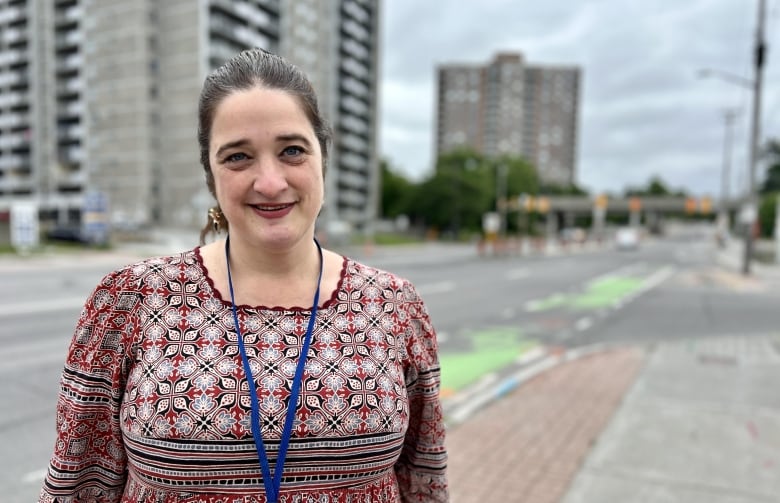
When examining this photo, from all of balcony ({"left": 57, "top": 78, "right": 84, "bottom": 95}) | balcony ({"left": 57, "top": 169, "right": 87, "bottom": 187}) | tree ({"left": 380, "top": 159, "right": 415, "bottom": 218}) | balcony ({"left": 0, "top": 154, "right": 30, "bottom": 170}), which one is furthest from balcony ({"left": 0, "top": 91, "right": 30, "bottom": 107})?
tree ({"left": 380, "top": 159, "right": 415, "bottom": 218})

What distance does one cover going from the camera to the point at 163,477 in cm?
134

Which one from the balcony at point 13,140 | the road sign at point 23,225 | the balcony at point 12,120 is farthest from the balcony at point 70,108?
the road sign at point 23,225

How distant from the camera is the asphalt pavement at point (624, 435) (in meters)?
3.97

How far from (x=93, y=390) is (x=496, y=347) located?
7.75m

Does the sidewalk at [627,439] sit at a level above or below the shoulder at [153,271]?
below

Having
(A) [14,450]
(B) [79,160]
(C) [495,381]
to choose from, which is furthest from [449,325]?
(B) [79,160]

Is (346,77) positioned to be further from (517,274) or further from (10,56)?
(517,274)

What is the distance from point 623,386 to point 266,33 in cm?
6167

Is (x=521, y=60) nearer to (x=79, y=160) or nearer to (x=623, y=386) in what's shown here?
(x=79, y=160)

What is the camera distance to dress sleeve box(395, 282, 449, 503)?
1.66 m

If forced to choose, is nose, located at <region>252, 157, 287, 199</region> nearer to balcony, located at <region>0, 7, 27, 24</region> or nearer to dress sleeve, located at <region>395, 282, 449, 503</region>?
dress sleeve, located at <region>395, 282, 449, 503</region>

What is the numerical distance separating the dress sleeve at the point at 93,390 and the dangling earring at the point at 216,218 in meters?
0.33

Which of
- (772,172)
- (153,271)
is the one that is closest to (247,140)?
(153,271)

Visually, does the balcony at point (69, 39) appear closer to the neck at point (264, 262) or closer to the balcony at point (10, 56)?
the balcony at point (10, 56)
